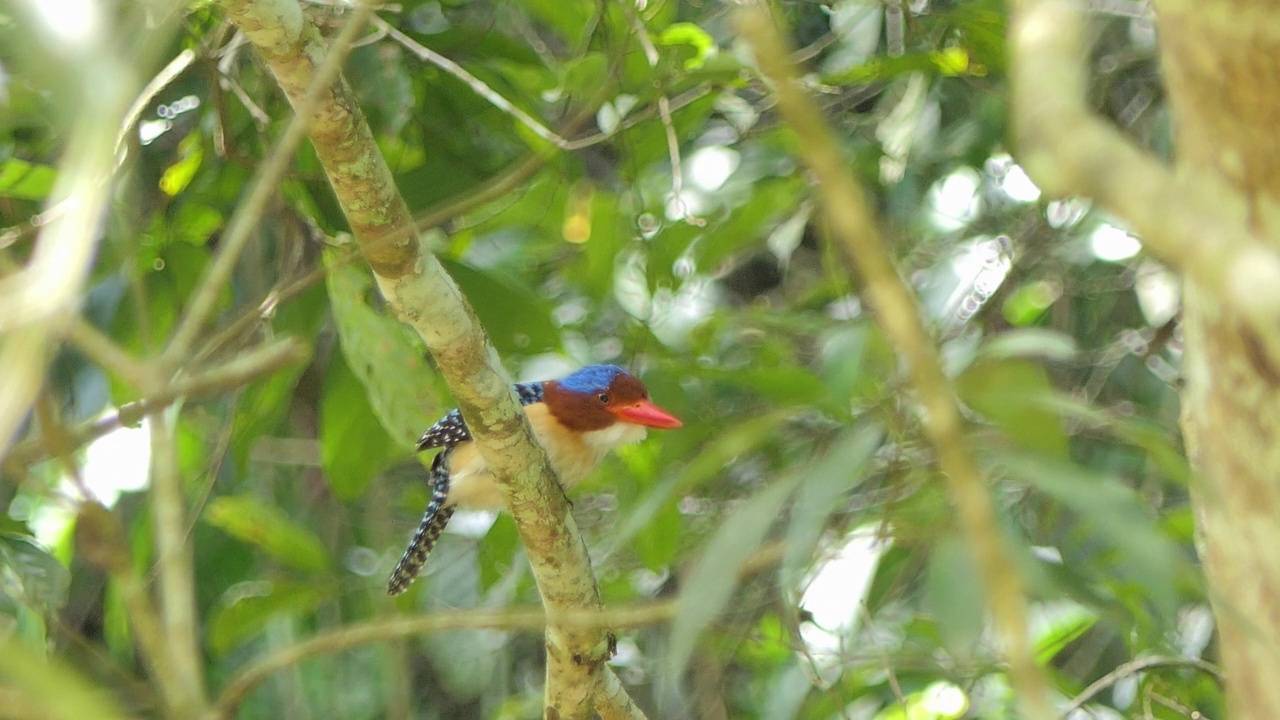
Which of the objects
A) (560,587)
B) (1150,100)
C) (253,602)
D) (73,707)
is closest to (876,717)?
(560,587)

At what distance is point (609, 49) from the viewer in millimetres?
3664

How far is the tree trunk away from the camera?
1379 millimetres

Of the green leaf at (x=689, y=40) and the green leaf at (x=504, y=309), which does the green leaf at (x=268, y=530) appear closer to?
the green leaf at (x=504, y=309)

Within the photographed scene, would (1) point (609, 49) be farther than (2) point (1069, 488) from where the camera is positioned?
Yes

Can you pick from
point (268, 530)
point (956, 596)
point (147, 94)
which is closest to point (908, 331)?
point (956, 596)

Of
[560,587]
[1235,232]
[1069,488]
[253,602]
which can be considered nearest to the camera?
[1235,232]

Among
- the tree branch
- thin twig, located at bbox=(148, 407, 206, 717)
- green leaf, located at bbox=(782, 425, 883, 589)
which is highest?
thin twig, located at bbox=(148, 407, 206, 717)

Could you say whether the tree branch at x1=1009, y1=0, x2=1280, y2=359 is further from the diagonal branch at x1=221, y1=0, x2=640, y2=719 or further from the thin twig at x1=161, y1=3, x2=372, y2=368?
the diagonal branch at x1=221, y1=0, x2=640, y2=719

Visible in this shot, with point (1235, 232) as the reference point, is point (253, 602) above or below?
below

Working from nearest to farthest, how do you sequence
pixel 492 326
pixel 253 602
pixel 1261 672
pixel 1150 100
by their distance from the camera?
1. pixel 1261 672
2. pixel 492 326
3. pixel 253 602
4. pixel 1150 100

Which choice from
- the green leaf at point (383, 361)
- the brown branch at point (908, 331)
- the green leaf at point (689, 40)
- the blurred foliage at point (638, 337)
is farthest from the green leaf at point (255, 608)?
the brown branch at point (908, 331)

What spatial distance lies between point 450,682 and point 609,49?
2.39 meters

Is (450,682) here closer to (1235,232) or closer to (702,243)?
(702,243)

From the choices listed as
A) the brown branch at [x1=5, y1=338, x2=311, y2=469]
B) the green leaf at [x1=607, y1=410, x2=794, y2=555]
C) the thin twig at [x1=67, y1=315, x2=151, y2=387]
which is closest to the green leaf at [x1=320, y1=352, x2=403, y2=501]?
the green leaf at [x1=607, y1=410, x2=794, y2=555]
